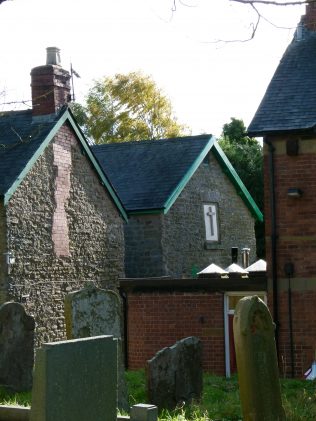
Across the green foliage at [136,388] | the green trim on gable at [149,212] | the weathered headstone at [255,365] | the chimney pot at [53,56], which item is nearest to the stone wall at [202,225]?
the green trim on gable at [149,212]

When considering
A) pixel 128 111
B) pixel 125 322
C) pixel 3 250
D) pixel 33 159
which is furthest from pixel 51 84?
pixel 128 111

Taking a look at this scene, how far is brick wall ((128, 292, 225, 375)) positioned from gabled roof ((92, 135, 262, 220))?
6168 millimetres

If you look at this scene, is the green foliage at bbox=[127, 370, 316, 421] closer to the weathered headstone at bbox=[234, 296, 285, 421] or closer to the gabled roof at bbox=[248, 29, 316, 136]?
the weathered headstone at bbox=[234, 296, 285, 421]

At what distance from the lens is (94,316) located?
47.9 feet

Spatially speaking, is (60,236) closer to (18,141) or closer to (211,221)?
(18,141)

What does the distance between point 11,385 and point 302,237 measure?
7.22 m

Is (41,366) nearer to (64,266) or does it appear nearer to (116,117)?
(64,266)

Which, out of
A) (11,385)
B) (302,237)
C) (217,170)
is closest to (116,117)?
(217,170)

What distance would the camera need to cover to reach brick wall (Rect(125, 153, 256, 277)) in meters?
29.1

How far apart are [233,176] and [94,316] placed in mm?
18927

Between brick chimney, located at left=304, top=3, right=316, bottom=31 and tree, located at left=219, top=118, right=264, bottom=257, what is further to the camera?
tree, located at left=219, top=118, right=264, bottom=257

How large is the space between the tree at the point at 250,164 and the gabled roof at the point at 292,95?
21004mm

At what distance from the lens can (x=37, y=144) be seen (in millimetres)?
25312

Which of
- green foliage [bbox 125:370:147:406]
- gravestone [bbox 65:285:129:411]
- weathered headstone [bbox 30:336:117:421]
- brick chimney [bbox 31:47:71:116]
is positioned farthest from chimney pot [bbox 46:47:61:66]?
weathered headstone [bbox 30:336:117:421]
